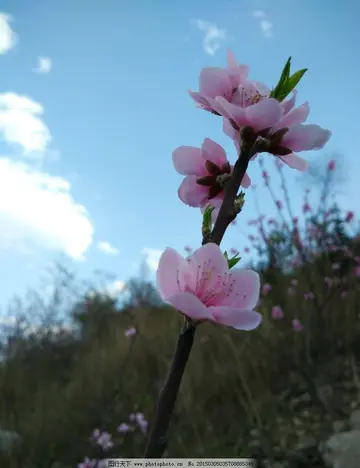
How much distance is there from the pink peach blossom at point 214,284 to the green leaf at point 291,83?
5.9 inches

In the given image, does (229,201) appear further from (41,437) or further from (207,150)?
(41,437)

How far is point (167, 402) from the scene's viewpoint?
0.29 metres

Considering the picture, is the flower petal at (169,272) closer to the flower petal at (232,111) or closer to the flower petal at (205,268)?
the flower petal at (205,268)

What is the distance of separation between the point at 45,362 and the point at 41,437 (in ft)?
5.74

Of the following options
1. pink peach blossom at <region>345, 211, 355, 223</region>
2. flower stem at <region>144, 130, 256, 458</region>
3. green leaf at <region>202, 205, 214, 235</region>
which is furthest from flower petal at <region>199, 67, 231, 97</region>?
pink peach blossom at <region>345, 211, 355, 223</region>

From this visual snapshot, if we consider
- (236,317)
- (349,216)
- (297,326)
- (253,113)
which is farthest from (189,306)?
(349,216)

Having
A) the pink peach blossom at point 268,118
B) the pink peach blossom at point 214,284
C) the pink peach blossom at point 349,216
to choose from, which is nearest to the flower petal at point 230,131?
the pink peach blossom at point 268,118

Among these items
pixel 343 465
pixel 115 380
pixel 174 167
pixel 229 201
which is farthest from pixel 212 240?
pixel 115 380

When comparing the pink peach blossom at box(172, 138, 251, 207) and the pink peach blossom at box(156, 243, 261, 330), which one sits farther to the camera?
the pink peach blossom at box(172, 138, 251, 207)

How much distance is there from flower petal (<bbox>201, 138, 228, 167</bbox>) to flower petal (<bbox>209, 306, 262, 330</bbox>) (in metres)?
0.17

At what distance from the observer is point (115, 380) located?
2961mm

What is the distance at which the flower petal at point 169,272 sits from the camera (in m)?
0.36

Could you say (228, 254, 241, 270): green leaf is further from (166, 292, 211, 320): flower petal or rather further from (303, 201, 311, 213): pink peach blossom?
(303, 201, 311, 213): pink peach blossom

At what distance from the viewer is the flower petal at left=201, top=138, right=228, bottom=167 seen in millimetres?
469
